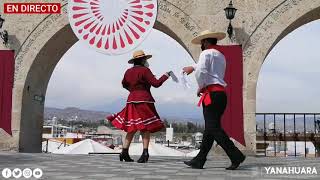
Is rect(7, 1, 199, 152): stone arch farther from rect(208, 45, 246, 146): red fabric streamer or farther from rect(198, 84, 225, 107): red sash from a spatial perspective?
rect(198, 84, 225, 107): red sash

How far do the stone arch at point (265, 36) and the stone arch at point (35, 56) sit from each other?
1.31 metres

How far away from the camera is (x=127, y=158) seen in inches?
275

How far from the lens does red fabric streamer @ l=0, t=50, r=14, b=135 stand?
10.8 meters

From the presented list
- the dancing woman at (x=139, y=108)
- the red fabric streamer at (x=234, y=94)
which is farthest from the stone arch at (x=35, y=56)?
the dancing woman at (x=139, y=108)

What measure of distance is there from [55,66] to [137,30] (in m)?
2.86

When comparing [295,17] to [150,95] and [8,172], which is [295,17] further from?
[8,172]

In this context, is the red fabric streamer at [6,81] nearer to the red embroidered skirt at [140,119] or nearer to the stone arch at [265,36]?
the red embroidered skirt at [140,119]

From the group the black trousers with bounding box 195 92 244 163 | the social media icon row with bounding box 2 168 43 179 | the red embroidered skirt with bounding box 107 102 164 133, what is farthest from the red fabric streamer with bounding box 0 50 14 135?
the black trousers with bounding box 195 92 244 163

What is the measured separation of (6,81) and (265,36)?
6.07 m

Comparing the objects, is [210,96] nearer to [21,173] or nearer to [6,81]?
[21,173]

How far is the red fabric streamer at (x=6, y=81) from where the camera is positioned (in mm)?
10836

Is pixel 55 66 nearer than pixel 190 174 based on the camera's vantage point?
No

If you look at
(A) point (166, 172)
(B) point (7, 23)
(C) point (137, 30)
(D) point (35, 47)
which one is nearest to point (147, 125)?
(A) point (166, 172)

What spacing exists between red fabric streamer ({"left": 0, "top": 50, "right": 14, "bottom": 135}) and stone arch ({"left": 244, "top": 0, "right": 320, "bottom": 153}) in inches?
215
